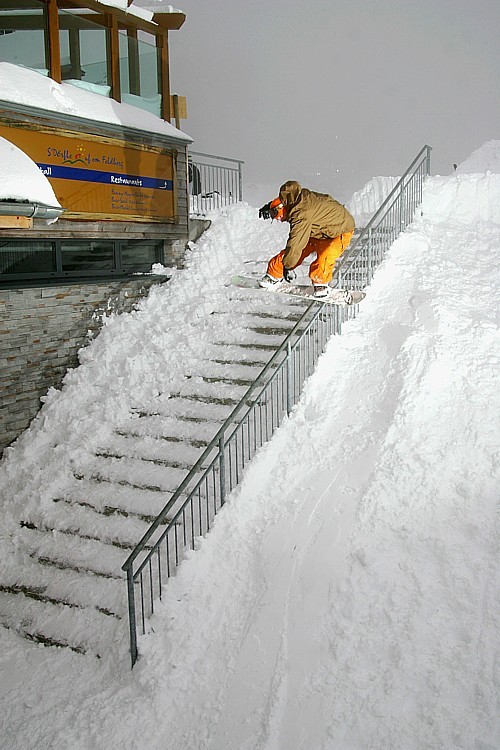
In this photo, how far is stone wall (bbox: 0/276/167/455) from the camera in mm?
8344

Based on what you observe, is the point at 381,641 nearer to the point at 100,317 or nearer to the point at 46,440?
the point at 46,440

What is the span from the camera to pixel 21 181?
630cm

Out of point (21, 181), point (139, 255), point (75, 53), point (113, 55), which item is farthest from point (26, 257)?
point (113, 55)

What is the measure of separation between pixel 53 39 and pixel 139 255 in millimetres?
3416

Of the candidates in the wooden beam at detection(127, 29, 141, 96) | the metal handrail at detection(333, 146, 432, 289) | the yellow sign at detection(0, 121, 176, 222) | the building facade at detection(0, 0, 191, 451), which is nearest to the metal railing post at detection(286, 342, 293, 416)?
the metal handrail at detection(333, 146, 432, 289)

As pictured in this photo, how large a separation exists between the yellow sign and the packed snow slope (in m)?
3.68

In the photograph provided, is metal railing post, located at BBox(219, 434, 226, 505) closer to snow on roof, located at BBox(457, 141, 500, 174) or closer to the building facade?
the building facade

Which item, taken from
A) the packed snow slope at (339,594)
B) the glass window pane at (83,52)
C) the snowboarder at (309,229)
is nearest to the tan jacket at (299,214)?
the snowboarder at (309,229)

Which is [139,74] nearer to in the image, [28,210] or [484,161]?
[28,210]

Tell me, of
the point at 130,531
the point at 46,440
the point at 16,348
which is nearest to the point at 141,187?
the point at 16,348

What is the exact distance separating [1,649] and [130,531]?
159 centimetres

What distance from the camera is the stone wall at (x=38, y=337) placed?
8.34m

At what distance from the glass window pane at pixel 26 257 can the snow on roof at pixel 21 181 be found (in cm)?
190

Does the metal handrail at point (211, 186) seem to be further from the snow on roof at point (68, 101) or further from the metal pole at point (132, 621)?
the metal pole at point (132, 621)
